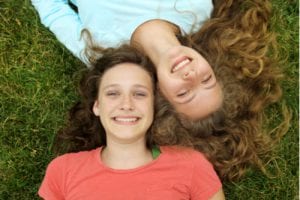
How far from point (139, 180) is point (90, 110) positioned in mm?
672

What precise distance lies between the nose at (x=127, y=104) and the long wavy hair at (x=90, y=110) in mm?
269

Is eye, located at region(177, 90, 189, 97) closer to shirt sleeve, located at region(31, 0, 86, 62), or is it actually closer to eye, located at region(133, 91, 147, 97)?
eye, located at region(133, 91, 147, 97)

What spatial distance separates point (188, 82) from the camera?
9.20 feet

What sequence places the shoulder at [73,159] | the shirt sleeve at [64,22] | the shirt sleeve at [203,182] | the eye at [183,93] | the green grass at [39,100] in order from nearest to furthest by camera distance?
the eye at [183,93] < the shirt sleeve at [203,182] < the shoulder at [73,159] < the shirt sleeve at [64,22] < the green grass at [39,100]

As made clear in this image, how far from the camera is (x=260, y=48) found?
3.58 meters

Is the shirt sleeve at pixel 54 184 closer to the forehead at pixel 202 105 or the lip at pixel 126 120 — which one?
the lip at pixel 126 120

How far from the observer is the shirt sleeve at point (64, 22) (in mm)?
3498

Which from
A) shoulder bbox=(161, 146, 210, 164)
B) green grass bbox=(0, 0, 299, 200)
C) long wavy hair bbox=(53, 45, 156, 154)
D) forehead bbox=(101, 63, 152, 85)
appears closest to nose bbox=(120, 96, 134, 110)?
forehead bbox=(101, 63, 152, 85)

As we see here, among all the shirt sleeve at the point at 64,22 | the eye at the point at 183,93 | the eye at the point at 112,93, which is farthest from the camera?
the shirt sleeve at the point at 64,22

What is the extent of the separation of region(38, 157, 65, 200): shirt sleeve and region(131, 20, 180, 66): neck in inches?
37.7

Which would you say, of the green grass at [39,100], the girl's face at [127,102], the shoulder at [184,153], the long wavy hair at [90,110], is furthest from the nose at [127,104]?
the green grass at [39,100]

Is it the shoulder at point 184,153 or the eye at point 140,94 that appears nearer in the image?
the eye at point 140,94

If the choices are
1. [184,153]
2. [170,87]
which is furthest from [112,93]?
[184,153]

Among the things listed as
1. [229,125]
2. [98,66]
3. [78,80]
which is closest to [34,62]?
[78,80]
